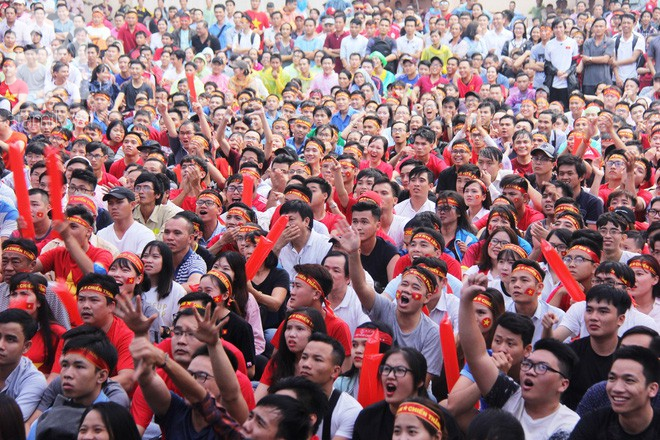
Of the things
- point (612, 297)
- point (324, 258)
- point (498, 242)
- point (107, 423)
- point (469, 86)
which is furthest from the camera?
point (469, 86)

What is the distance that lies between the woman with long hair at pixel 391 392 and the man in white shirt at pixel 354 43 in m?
11.5

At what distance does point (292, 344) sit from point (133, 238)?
2.30m

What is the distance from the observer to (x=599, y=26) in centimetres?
1493

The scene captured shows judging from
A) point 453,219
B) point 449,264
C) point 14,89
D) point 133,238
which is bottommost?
point 14,89

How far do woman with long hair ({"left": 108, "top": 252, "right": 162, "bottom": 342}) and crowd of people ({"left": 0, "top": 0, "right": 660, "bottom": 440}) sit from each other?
1 cm

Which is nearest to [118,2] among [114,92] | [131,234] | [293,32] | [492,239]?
[293,32]

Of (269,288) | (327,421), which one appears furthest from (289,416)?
(269,288)

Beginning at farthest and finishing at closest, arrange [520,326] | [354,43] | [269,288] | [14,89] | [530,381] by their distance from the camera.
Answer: [354,43] → [14,89] → [269,288] → [520,326] → [530,381]

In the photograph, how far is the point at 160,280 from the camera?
19.6ft

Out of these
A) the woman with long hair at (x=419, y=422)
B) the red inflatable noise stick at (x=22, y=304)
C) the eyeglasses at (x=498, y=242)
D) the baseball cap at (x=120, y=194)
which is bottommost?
the eyeglasses at (x=498, y=242)

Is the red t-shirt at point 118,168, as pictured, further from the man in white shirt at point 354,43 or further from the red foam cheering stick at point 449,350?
the man in white shirt at point 354,43

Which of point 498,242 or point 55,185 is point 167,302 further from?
point 498,242

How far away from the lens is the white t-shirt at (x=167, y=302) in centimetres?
585

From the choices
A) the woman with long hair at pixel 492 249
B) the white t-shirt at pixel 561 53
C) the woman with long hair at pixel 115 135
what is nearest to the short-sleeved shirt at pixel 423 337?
the woman with long hair at pixel 492 249
